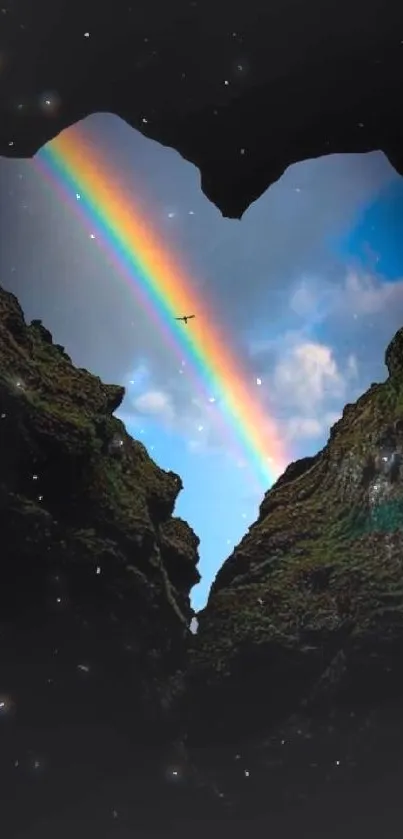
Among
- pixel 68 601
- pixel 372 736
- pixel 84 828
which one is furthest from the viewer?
pixel 84 828

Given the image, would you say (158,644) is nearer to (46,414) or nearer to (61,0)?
(46,414)

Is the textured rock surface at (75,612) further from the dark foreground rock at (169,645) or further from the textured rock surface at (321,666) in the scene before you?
the textured rock surface at (321,666)

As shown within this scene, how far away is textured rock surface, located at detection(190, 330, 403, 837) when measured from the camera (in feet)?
38.9

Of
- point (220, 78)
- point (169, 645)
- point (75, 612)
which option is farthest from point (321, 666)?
point (220, 78)

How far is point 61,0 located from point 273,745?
1407cm

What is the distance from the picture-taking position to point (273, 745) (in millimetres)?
12586

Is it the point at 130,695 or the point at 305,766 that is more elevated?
the point at 130,695

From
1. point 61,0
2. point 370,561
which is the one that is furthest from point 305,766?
point 61,0

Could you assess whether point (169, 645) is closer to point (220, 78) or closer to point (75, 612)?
point (75, 612)

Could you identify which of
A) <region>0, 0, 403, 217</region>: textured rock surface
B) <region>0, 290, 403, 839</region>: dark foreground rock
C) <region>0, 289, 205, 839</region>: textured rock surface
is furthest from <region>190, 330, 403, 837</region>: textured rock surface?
<region>0, 0, 403, 217</region>: textured rock surface

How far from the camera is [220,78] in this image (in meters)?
10.7

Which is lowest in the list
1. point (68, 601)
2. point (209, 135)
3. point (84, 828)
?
point (84, 828)

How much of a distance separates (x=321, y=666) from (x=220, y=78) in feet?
37.2

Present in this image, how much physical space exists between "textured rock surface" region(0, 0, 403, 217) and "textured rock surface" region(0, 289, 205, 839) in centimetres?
416
